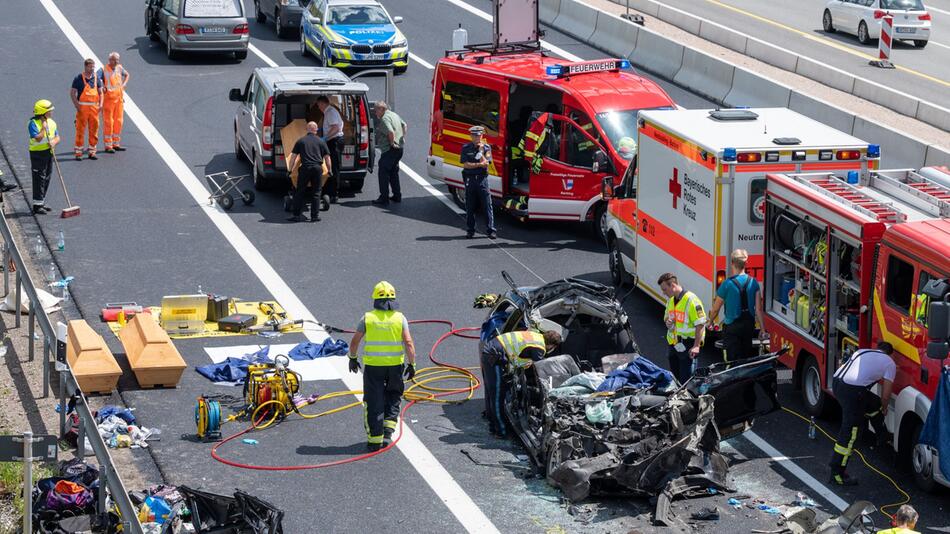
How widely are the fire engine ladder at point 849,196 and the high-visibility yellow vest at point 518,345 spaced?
10.8 feet

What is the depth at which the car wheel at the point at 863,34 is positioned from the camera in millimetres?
34844

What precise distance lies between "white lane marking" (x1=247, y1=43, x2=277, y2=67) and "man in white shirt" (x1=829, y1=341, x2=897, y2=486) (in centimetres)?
2063

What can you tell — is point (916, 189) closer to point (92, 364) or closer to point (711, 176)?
point (711, 176)

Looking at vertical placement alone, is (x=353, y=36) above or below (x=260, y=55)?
above

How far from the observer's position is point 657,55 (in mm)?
31500

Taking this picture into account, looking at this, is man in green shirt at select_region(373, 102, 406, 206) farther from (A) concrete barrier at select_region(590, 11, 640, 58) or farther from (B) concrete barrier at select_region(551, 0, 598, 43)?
(B) concrete barrier at select_region(551, 0, 598, 43)

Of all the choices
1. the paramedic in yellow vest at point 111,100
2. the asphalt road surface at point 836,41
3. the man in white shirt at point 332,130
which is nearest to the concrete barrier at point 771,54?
the asphalt road surface at point 836,41

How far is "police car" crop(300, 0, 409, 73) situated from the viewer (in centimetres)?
3034

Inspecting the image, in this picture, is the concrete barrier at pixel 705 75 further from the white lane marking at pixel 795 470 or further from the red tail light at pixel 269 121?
the white lane marking at pixel 795 470

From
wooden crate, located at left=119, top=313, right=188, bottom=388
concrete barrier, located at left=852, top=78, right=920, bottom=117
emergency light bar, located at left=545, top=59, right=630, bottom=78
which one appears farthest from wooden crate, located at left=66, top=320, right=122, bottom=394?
concrete barrier, located at left=852, top=78, right=920, bottom=117

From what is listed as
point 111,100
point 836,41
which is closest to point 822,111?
point 836,41

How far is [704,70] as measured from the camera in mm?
29875

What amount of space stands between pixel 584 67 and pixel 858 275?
8424mm

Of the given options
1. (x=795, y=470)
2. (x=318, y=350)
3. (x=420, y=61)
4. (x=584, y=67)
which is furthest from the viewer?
(x=420, y=61)
